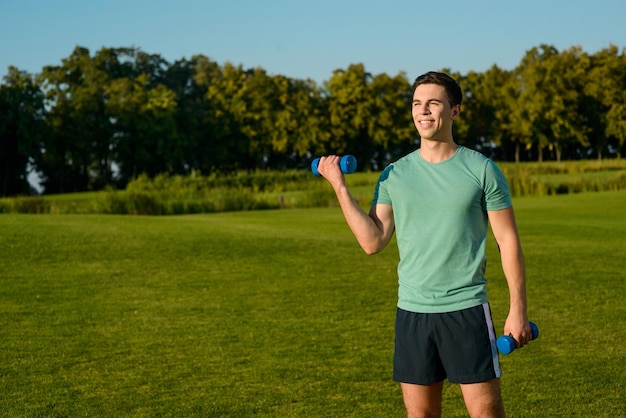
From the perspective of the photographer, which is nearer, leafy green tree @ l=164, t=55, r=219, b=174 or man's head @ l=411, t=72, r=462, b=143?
man's head @ l=411, t=72, r=462, b=143

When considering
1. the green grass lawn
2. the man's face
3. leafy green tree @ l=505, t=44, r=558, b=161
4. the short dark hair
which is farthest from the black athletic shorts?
leafy green tree @ l=505, t=44, r=558, b=161

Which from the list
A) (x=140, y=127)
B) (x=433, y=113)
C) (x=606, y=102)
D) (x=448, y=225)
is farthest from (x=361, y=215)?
(x=606, y=102)

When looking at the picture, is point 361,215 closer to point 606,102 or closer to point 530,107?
point 530,107

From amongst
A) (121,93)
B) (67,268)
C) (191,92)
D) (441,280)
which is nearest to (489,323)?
(441,280)

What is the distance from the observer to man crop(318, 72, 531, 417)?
12.8ft

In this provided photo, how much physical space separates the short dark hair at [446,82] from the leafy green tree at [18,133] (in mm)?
61986

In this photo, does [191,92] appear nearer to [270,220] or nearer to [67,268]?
[270,220]

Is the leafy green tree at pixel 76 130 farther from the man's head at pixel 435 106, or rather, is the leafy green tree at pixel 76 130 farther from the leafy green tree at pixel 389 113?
the man's head at pixel 435 106

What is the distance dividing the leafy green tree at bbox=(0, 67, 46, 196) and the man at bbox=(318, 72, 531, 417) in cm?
6200

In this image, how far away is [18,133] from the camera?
63344mm

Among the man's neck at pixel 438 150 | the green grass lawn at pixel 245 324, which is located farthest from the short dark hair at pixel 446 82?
the green grass lawn at pixel 245 324

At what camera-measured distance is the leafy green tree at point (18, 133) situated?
208 ft

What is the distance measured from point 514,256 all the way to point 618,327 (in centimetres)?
688

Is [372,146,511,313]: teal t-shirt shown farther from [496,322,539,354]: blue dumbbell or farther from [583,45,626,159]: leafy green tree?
[583,45,626,159]: leafy green tree
